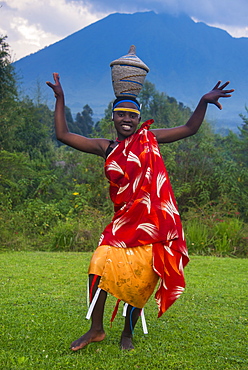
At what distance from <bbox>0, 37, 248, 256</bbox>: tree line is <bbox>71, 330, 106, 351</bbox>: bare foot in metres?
5.80

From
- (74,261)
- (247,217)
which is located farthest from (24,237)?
(247,217)

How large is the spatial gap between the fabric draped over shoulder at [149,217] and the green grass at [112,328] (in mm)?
451

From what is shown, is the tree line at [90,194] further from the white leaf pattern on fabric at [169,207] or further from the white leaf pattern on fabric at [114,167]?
the white leaf pattern on fabric at [114,167]

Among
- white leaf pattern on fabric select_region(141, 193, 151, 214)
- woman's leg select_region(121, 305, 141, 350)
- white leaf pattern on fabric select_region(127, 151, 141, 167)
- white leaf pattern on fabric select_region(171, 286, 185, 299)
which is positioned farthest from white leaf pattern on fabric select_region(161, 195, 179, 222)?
woman's leg select_region(121, 305, 141, 350)

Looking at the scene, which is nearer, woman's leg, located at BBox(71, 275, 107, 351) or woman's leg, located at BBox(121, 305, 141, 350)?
woman's leg, located at BBox(71, 275, 107, 351)

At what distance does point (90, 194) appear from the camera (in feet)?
41.8

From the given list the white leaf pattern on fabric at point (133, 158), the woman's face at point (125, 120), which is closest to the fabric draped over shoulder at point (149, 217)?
the white leaf pattern on fabric at point (133, 158)

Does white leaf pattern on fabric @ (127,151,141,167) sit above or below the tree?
below

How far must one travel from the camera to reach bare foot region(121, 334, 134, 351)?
3.64m

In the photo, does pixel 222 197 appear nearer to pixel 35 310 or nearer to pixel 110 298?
pixel 110 298

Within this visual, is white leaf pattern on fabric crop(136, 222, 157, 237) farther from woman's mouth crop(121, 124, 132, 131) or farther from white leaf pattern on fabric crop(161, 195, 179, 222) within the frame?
woman's mouth crop(121, 124, 132, 131)

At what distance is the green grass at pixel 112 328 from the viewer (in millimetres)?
3402

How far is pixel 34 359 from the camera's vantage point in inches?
132

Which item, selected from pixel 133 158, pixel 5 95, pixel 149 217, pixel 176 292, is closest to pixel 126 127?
pixel 133 158
